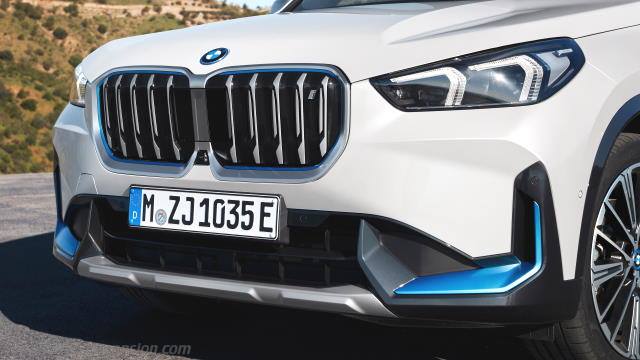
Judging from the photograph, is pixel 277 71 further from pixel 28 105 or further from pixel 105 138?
pixel 28 105

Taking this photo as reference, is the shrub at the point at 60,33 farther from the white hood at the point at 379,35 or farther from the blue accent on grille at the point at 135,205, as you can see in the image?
the blue accent on grille at the point at 135,205

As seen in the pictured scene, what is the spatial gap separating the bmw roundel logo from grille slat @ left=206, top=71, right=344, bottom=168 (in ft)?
0.27

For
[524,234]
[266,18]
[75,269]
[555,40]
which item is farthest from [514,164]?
[75,269]

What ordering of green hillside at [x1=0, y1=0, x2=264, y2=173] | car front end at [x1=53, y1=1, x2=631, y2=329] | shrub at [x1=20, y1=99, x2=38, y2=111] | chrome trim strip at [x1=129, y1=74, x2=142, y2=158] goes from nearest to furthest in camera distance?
car front end at [x1=53, y1=1, x2=631, y2=329], chrome trim strip at [x1=129, y1=74, x2=142, y2=158], green hillside at [x1=0, y1=0, x2=264, y2=173], shrub at [x1=20, y1=99, x2=38, y2=111]

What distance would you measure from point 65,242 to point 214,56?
109 cm

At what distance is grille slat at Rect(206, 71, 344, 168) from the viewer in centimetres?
307

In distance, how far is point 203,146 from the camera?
3.32m

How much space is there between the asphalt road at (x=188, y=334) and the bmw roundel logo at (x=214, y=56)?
89cm

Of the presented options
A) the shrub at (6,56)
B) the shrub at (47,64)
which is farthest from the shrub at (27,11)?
the shrub at (6,56)

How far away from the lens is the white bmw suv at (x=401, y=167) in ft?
9.55

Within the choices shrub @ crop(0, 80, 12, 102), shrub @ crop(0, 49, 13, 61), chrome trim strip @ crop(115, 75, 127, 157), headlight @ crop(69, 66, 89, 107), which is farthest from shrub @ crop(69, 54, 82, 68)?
chrome trim strip @ crop(115, 75, 127, 157)

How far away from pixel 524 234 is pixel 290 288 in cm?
79

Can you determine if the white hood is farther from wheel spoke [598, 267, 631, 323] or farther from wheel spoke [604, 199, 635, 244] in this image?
wheel spoke [598, 267, 631, 323]

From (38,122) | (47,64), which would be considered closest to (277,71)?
(38,122)
